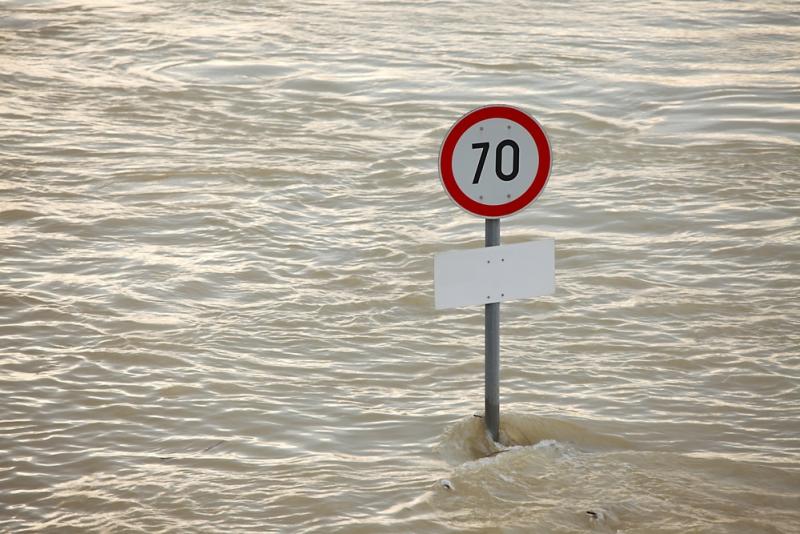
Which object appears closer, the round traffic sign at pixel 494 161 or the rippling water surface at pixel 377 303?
the round traffic sign at pixel 494 161

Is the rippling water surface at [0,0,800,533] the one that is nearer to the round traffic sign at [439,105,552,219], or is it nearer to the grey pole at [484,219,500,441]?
the grey pole at [484,219,500,441]

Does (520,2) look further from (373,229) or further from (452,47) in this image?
(373,229)

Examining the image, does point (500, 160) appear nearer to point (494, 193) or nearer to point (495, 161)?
point (495, 161)

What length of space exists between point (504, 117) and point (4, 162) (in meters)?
6.77

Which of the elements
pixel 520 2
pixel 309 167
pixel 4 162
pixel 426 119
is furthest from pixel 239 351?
pixel 520 2

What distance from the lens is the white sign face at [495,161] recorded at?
497 cm

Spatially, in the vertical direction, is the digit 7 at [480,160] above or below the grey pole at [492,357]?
above

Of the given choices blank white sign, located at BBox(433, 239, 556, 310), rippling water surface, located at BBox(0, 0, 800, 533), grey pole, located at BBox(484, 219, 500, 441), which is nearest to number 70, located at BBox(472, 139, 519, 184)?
grey pole, located at BBox(484, 219, 500, 441)

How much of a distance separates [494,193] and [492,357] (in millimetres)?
776

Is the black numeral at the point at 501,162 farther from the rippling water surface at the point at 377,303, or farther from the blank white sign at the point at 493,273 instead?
the rippling water surface at the point at 377,303

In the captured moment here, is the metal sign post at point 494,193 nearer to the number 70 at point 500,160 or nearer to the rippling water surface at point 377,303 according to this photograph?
the number 70 at point 500,160

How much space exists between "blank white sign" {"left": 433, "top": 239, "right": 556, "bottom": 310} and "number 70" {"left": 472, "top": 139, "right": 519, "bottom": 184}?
31cm

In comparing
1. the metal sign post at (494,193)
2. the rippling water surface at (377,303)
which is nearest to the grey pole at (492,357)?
the metal sign post at (494,193)

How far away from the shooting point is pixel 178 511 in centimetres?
494
